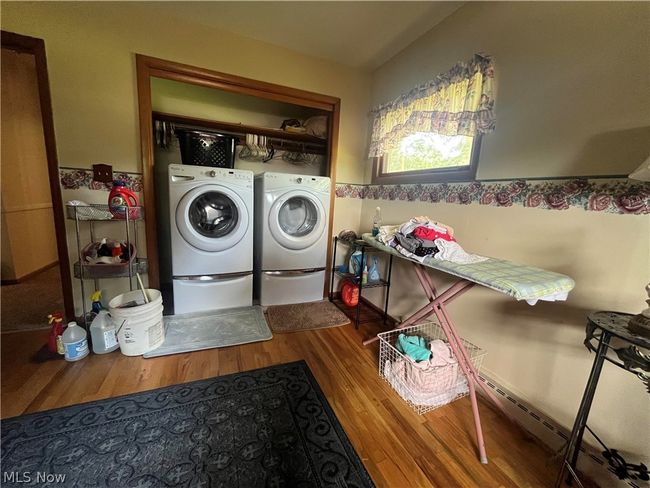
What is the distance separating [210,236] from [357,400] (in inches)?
62.8

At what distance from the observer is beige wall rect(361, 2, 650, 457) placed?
91 centimetres

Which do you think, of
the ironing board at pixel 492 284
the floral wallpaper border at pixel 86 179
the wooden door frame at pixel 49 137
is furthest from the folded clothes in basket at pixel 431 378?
the wooden door frame at pixel 49 137

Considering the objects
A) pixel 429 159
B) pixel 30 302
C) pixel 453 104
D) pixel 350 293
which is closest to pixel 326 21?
pixel 453 104

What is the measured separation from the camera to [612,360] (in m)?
0.75

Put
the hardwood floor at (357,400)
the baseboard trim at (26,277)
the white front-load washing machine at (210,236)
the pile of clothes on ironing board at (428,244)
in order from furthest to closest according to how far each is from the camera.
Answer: the baseboard trim at (26,277), the white front-load washing machine at (210,236), the pile of clothes on ironing board at (428,244), the hardwood floor at (357,400)

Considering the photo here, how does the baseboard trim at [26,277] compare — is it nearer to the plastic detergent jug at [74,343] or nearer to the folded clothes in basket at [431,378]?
the plastic detergent jug at [74,343]

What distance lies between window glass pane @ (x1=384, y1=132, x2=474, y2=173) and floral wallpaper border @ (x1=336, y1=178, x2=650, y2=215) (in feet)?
0.56

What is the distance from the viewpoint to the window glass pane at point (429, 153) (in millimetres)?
1608

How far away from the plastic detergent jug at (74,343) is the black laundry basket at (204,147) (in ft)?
4.54

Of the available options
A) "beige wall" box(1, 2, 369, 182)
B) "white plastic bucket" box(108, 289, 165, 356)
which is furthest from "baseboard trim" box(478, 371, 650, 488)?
"beige wall" box(1, 2, 369, 182)

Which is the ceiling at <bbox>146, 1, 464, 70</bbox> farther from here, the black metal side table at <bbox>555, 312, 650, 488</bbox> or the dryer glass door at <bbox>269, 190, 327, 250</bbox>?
the black metal side table at <bbox>555, 312, 650, 488</bbox>

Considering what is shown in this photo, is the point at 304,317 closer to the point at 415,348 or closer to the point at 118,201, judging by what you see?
the point at 415,348

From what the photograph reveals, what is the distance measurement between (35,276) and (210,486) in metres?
3.51

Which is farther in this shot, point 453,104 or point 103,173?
point 103,173
